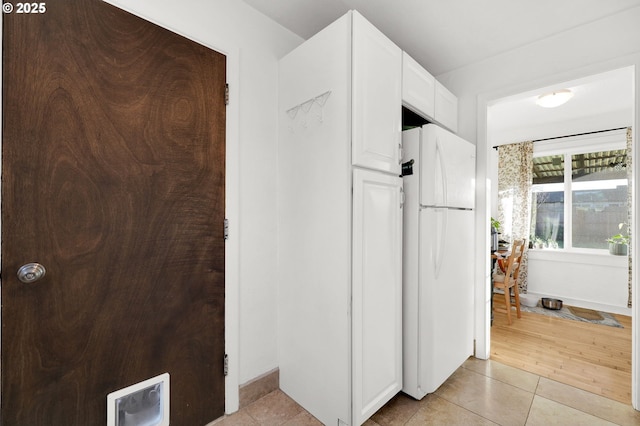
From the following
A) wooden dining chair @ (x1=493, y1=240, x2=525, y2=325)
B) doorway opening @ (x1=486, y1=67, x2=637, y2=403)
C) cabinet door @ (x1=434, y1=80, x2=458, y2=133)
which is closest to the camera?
cabinet door @ (x1=434, y1=80, x2=458, y2=133)

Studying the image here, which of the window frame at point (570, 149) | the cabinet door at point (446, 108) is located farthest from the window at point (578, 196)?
the cabinet door at point (446, 108)

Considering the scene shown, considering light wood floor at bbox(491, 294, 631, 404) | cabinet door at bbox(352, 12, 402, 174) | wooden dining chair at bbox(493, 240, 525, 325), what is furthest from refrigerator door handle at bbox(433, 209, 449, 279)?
wooden dining chair at bbox(493, 240, 525, 325)

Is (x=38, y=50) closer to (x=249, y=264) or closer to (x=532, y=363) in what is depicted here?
(x=249, y=264)

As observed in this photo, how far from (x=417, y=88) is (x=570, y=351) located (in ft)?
9.16

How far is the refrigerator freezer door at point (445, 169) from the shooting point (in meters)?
1.86

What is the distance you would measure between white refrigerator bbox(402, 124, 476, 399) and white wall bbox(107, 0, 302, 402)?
92cm

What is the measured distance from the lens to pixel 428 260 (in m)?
1.86

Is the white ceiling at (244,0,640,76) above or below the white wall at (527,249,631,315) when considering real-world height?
A: above

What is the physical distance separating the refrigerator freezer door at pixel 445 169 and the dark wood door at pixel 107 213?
4.24 feet

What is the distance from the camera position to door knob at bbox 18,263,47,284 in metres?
1.11

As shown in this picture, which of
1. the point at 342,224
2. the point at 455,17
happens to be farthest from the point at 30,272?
the point at 455,17

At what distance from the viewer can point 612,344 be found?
9.18ft

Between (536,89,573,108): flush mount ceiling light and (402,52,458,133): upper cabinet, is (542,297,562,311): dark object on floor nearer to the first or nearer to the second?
(536,89,573,108): flush mount ceiling light

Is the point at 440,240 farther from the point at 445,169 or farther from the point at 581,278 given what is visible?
the point at 581,278
